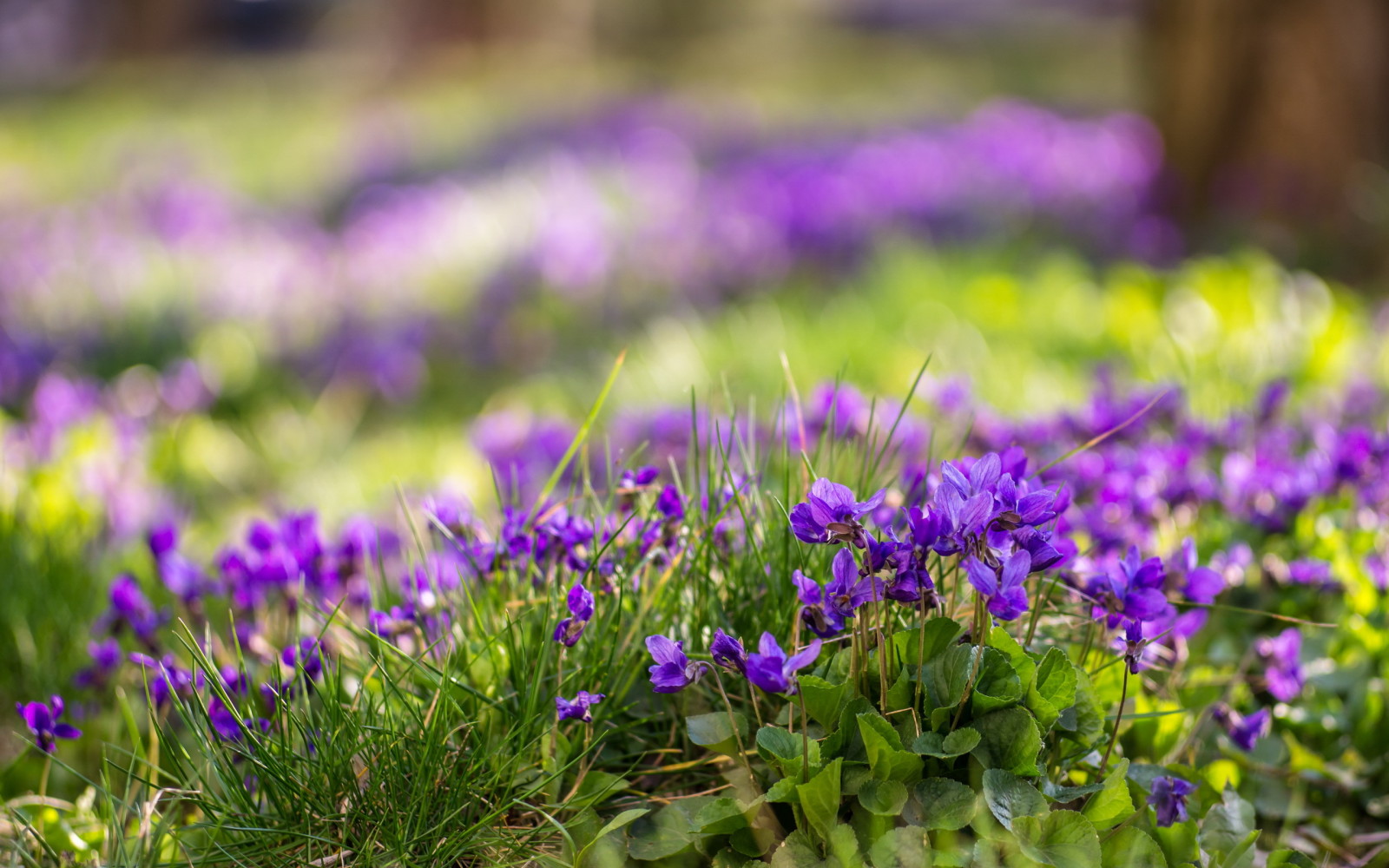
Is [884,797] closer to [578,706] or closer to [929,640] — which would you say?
[929,640]

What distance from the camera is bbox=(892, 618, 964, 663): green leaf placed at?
175cm

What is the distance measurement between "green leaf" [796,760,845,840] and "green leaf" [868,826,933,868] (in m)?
0.07

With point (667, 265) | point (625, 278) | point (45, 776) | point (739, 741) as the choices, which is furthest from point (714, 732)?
point (667, 265)

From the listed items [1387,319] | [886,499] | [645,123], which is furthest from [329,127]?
[886,499]

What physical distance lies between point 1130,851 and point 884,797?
0.35m

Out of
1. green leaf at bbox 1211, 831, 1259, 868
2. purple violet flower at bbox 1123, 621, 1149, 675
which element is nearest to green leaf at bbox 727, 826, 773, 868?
purple violet flower at bbox 1123, 621, 1149, 675

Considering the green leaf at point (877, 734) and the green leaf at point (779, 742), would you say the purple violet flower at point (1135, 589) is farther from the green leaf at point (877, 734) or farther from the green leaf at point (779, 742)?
the green leaf at point (779, 742)

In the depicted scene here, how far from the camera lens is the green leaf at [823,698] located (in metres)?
1.67

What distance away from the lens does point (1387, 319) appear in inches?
176

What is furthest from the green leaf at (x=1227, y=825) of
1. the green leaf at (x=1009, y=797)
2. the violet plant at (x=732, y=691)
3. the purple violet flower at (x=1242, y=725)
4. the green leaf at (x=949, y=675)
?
the green leaf at (x=949, y=675)

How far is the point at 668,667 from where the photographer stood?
1660mm

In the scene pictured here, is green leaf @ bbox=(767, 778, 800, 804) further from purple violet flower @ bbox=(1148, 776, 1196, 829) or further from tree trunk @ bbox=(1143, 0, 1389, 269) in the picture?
tree trunk @ bbox=(1143, 0, 1389, 269)

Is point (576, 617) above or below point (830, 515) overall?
below

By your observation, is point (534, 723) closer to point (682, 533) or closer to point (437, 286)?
point (682, 533)
